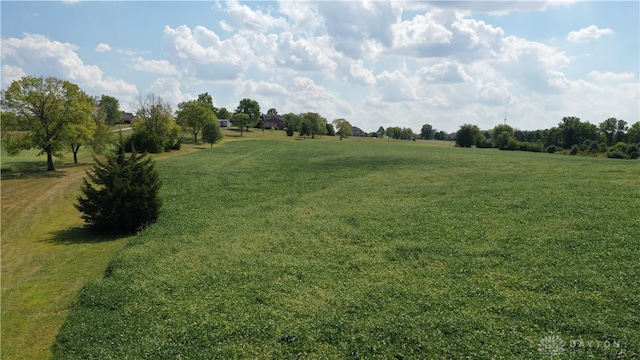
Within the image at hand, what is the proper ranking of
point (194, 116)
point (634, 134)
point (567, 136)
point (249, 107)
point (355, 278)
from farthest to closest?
point (249, 107), point (567, 136), point (634, 134), point (194, 116), point (355, 278)

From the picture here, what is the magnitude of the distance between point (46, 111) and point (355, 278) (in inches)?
1663

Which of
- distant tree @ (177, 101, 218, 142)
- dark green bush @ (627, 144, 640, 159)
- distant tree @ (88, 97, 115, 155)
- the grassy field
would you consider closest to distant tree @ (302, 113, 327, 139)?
distant tree @ (177, 101, 218, 142)

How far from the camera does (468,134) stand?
123 m

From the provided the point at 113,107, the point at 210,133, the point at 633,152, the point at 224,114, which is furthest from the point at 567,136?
the point at 113,107

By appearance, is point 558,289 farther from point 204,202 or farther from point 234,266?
point 204,202

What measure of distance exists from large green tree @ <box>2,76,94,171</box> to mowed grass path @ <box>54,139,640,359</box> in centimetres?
2513

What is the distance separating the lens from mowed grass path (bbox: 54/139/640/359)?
1077cm

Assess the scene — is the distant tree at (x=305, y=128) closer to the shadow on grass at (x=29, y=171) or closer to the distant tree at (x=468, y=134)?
the distant tree at (x=468, y=134)

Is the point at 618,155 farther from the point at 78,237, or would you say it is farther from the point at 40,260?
the point at 40,260

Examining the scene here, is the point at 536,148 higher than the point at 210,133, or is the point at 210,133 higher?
the point at 210,133

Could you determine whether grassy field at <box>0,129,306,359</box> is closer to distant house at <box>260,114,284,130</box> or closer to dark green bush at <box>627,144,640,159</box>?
dark green bush at <box>627,144,640,159</box>

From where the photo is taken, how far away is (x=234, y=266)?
16.3 m

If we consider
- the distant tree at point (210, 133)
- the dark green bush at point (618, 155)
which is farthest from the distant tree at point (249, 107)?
the dark green bush at point (618, 155)

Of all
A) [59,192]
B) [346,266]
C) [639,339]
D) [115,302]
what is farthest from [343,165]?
[639,339]
